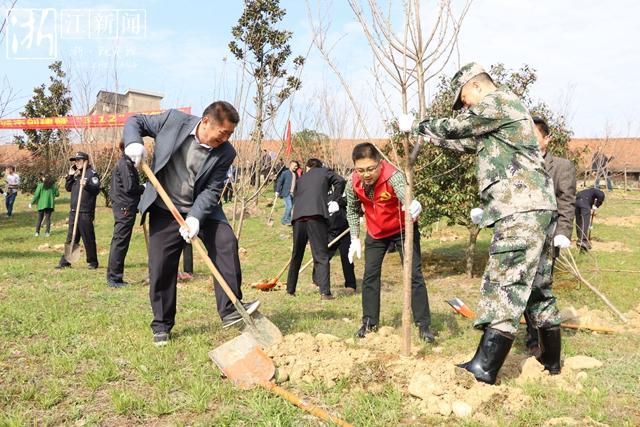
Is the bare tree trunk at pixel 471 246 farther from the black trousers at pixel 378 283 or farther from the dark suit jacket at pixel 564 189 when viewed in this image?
the black trousers at pixel 378 283

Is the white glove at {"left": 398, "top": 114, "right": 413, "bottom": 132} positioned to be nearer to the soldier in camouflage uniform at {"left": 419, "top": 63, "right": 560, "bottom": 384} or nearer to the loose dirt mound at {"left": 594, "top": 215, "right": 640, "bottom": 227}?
the soldier in camouflage uniform at {"left": 419, "top": 63, "right": 560, "bottom": 384}

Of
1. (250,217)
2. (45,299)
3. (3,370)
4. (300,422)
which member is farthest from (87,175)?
(250,217)

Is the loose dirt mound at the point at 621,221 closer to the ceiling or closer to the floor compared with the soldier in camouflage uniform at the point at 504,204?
closer to the floor

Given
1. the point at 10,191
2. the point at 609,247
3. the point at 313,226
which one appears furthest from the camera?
the point at 10,191

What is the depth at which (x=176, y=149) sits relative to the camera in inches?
145

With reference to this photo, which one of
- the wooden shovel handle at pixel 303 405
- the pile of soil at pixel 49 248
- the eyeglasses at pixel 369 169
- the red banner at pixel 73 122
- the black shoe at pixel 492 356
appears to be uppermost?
the red banner at pixel 73 122

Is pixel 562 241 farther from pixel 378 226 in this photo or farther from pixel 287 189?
pixel 287 189

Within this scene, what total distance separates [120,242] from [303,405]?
463 cm

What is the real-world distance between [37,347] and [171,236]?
1.11m

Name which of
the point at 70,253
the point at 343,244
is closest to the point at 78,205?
the point at 70,253

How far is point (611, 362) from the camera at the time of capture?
11.4ft

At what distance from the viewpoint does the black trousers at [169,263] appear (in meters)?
3.72

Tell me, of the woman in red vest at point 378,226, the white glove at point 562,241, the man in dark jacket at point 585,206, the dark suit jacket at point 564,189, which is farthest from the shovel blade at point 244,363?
the man in dark jacket at point 585,206

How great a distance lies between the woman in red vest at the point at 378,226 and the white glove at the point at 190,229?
131 cm
